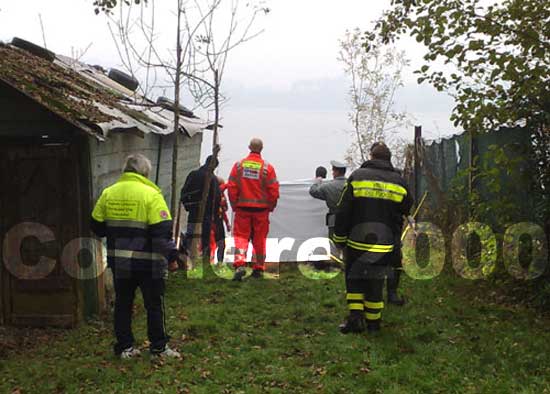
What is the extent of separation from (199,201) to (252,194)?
4.70 ft

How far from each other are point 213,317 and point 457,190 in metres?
4.85

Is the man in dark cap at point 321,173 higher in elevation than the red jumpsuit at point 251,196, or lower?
higher

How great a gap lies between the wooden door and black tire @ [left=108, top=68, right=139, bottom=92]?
5494mm

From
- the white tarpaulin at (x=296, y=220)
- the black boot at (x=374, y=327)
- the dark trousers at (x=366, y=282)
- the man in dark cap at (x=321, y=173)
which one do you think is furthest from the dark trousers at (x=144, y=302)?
the man in dark cap at (x=321, y=173)

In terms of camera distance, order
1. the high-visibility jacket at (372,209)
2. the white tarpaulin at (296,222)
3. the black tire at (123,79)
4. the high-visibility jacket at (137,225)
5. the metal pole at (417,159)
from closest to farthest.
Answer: the high-visibility jacket at (137,225) → the high-visibility jacket at (372,209) → the white tarpaulin at (296,222) → the black tire at (123,79) → the metal pole at (417,159)

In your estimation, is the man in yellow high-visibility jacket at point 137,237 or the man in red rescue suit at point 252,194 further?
the man in red rescue suit at point 252,194

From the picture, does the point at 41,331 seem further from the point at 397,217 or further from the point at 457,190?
the point at 457,190

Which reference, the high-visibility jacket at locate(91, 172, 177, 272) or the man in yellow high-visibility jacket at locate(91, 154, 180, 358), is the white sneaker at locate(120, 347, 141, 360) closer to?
the man in yellow high-visibility jacket at locate(91, 154, 180, 358)

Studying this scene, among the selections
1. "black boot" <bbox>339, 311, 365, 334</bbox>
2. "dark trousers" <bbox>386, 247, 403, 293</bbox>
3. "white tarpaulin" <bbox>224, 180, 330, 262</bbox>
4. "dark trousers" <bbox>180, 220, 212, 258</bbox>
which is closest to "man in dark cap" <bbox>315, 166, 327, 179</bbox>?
"white tarpaulin" <bbox>224, 180, 330, 262</bbox>

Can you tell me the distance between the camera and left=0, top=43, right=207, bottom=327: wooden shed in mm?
8391

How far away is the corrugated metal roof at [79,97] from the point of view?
8.05 m

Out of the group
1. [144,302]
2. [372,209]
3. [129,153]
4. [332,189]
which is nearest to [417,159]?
[332,189]

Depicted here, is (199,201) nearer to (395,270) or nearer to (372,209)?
(395,270)

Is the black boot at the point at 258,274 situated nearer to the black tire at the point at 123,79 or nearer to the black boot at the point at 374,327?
the black boot at the point at 374,327
